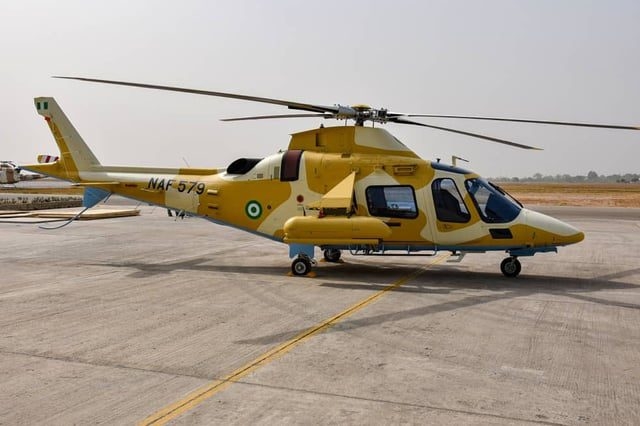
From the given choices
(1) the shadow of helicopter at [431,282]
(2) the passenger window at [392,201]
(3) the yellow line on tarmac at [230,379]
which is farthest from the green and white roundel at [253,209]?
(3) the yellow line on tarmac at [230,379]

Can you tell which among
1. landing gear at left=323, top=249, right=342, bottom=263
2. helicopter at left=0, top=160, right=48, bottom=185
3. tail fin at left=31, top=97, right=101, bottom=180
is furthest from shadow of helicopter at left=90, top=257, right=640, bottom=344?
helicopter at left=0, top=160, right=48, bottom=185

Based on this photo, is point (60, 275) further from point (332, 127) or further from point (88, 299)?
point (332, 127)

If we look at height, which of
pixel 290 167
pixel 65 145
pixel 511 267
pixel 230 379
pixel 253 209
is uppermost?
pixel 65 145

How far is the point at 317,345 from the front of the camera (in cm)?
713

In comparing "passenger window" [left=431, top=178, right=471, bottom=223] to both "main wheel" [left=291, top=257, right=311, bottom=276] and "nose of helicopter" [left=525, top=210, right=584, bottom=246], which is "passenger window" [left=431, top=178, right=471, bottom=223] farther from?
"main wheel" [left=291, top=257, right=311, bottom=276]

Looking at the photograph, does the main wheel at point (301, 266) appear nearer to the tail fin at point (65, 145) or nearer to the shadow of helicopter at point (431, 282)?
the shadow of helicopter at point (431, 282)

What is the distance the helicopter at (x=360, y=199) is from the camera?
12.0 metres

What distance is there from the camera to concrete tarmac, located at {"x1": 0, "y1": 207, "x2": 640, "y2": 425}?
520 centimetres

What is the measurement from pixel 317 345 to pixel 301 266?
5623 millimetres

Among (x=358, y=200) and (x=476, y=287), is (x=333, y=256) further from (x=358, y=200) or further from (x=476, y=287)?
(x=476, y=287)

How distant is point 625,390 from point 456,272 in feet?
25.4

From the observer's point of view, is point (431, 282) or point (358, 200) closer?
point (431, 282)

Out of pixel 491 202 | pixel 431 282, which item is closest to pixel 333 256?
pixel 431 282

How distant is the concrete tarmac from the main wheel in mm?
364
